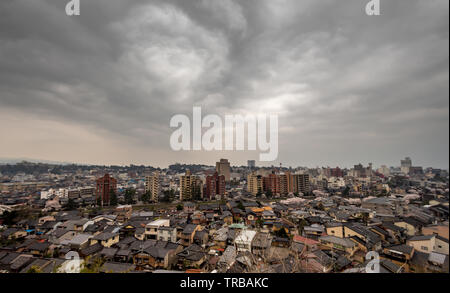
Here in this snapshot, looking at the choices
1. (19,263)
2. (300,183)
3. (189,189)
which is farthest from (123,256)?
(300,183)

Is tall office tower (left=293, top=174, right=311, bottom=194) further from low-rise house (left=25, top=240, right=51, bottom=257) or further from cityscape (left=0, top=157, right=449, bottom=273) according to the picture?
low-rise house (left=25, top=240, right=51, bottom=257)

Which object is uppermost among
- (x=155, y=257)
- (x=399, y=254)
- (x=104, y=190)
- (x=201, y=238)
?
(x=399, y=254)

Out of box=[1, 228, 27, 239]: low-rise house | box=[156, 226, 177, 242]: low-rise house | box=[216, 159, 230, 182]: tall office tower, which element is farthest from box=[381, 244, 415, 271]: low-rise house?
box=[216, 159, 230, 182]: tall office tower

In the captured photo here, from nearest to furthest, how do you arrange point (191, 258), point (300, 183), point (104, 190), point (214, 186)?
point (191, 258), point (104, 190), point (214, 186), point (300, 183)

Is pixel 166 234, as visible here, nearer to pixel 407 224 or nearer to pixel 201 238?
pixel 201 238

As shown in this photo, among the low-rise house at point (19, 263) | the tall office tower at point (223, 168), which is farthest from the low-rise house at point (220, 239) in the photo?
the tall office tower at point (223, 168)

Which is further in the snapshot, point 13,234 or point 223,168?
point 223,168

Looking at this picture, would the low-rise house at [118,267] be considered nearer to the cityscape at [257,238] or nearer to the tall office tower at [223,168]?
the cityscape at [257,238]
